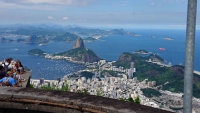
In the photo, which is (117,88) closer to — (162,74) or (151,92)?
(151,92)

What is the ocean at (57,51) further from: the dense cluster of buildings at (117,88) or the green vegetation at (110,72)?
the green vegetation at (110,72)

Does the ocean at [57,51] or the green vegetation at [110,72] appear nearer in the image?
the green vegetation at [110,72]

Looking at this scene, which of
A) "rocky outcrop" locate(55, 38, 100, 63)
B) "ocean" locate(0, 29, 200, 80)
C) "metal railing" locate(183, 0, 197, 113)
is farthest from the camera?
"rocky outcrop" locate(55, 38, 100, 63)

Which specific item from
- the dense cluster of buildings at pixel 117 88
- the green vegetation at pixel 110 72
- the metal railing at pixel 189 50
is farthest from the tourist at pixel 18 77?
the green vegetation at pixel 110 72

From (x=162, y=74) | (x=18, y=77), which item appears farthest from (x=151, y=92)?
(x=18, y=77)

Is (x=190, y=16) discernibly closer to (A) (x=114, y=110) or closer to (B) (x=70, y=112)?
(A) (x=114, y=110)

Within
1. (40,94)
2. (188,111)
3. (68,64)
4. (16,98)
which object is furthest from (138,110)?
(68,64)

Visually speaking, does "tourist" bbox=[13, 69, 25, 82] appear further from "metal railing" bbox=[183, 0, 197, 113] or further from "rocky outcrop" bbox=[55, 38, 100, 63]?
"rocky outcrop" bbox=[55, 38, 100, 63]

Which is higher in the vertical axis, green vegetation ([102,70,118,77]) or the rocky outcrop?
the rocky outcrop

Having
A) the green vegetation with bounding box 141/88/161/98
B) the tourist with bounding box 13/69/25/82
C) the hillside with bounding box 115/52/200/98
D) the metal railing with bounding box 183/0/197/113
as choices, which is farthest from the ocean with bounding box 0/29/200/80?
the metal railing with bounding box 183/0/197/113

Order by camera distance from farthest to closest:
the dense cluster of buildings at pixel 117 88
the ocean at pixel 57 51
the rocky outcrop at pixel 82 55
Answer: the rocky outcrop at pixel 82 55 → the ocean at pixel 57 51 → the dense cluster of buildings at pixel 117 88

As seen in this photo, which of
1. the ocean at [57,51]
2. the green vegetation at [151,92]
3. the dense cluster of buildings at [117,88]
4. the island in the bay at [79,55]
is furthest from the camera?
the island in the bay at [79,55]
